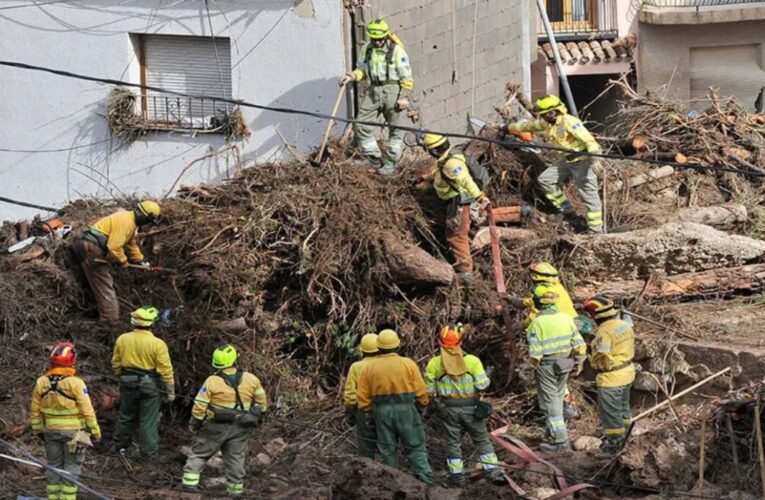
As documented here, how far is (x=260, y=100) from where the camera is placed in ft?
59.3

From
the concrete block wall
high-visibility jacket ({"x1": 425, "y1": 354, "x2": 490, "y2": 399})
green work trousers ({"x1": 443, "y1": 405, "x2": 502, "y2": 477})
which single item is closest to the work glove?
the concrete block wall

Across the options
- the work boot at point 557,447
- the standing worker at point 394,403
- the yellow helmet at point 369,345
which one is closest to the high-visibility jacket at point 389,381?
the standing worker at point 394,403

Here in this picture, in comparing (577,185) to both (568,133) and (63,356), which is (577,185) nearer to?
(568,133)

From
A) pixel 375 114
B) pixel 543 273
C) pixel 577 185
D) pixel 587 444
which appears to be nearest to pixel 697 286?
pixel 577 185

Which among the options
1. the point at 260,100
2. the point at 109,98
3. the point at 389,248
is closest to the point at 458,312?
the point at 389,248

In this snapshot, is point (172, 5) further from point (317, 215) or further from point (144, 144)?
point (317, 215)

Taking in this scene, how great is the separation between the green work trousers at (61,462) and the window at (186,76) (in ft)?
22.4

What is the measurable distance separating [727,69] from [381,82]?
29.0 ft

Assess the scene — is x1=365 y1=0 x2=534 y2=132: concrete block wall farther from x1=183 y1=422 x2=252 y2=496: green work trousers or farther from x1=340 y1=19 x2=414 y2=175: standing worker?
x1=183 y1=422 x2=252 y2=496: green work trousers

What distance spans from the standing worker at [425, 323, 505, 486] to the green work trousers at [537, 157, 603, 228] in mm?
3910

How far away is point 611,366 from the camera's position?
13.2 m

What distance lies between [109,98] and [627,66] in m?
9.09

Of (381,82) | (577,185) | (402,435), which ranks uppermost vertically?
(381,82)

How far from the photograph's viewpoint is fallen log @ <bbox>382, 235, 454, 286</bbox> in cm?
1481
